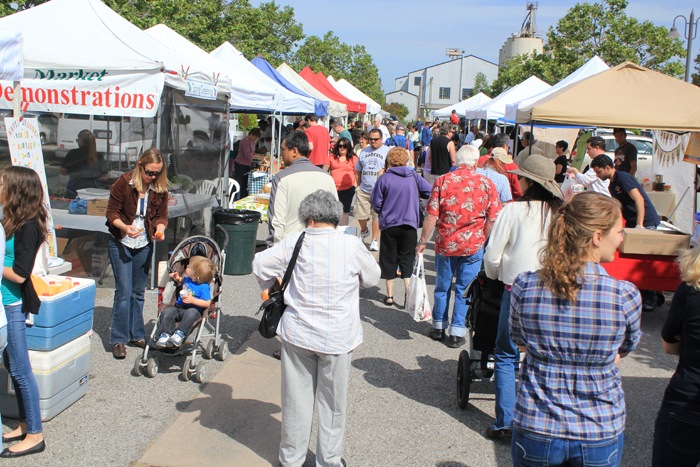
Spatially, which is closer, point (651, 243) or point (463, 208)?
point (463, 208)

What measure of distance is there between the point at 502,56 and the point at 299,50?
5643 centimetres

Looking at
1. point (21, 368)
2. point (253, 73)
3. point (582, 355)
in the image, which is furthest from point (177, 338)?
point (253, 73)

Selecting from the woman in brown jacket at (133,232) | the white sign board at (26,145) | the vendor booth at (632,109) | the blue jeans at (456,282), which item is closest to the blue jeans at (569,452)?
the blue jeans at (456,282)

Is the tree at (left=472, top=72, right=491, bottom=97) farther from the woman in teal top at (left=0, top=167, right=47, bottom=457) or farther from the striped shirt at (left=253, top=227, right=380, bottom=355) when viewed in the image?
the woman in teal top at (left=0, top=167, right=47, bottom=457)

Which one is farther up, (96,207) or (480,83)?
(480,83)

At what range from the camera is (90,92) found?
6.11m

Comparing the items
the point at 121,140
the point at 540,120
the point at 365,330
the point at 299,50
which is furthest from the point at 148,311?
the point at 299,50

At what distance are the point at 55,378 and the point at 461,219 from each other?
348 cm

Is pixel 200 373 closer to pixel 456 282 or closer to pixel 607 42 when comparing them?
pixel 456 282

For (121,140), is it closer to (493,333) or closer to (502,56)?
(493,333)

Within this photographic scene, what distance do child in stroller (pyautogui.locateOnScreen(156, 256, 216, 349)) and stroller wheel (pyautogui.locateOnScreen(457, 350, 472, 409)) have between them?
216 centimetres

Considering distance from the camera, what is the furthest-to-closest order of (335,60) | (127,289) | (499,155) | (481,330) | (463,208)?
(335,60), (499,155), (463,208), (127,289), (481,330)

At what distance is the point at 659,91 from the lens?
7.54 m

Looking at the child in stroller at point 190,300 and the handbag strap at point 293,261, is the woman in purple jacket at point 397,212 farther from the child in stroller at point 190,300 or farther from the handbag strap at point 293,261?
the handbag strap at point 293,261
